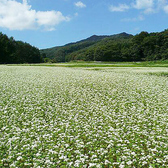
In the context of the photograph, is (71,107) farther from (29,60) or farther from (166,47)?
(29,60)

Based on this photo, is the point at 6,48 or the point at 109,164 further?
the point at 6,48

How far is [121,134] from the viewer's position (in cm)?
793

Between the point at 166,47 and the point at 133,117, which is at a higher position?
the point at 166,47

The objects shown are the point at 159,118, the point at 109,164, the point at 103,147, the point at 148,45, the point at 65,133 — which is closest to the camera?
the point at 109,164

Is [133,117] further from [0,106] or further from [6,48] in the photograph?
[6,48]

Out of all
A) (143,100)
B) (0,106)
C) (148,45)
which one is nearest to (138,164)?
(143,100)

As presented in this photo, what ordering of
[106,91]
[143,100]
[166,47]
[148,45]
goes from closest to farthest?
[143,100] → [106,91] → [166,47] → [148,45]

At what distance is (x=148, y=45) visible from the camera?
118 m

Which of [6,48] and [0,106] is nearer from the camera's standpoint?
[0,106]

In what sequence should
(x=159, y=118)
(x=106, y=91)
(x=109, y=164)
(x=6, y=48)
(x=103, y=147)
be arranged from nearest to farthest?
(x=109, y=164) < (x=103, y=147) < (x=159, y=118) < (x=106, y=91) < (x=6, y=48)

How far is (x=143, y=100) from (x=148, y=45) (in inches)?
4473

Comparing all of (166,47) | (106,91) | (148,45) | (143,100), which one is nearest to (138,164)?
(143,100)

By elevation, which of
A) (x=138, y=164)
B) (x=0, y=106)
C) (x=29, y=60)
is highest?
(x=29, y=60)

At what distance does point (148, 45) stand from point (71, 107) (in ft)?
384
